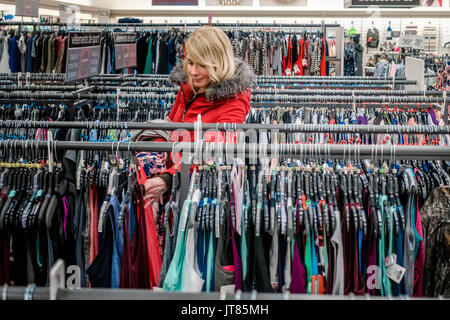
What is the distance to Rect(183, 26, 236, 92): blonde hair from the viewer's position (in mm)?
2096

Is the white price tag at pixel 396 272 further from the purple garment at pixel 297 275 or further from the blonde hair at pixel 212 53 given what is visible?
the blonde hair at pixel 212 53

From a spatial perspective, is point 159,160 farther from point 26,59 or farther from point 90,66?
point 26,59

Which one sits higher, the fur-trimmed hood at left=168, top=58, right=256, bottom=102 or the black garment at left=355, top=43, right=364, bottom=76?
the black garment at left=355, top=43, right=364, bottom=76

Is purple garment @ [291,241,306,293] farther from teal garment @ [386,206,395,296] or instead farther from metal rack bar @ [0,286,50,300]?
metal rack bar @ [0,286,50,300]

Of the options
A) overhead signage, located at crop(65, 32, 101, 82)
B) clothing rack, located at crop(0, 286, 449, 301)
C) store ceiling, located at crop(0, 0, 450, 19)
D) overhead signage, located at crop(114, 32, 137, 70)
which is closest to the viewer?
clothing rack, located at crop(0, 286, 449, 301)

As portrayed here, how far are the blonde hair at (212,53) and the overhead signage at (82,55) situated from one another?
133cm

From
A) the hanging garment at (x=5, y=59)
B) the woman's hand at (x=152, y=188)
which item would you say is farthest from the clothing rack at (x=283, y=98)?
the hanging garment at (x=5, y=59)

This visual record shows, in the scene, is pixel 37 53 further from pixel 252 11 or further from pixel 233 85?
pixel 252 11

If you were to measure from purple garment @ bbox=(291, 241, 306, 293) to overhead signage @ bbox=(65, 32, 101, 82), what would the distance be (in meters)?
2.18

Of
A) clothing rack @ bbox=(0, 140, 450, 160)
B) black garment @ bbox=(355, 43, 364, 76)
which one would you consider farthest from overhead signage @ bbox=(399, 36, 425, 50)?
clothing rack @ bbox=(0, 140, 450, 160)

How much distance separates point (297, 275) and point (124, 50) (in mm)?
3510

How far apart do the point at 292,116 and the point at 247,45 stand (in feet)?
13.1

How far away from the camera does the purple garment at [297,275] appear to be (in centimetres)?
156
